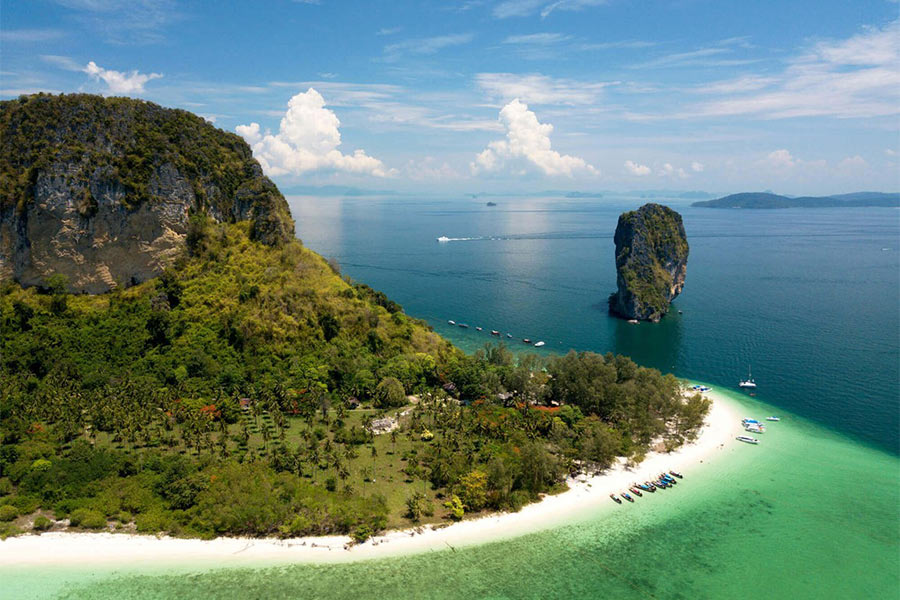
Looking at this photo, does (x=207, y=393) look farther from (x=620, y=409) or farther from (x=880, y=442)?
(x=880, y=442)

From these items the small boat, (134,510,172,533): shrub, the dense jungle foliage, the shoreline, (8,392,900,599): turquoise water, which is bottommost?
(8,392,900,599): turquoise water

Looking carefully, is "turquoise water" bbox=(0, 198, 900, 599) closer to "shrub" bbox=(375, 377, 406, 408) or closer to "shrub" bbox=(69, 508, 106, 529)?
"shrub" bbox=(69, 508, 106, 529)

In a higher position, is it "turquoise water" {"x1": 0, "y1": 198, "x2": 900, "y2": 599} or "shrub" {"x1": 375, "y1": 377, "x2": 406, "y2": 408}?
"shrub" {"x1": 375, "y1": 377, "x2": 406, "y2": 408}

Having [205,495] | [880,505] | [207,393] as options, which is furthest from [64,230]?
[880,505]

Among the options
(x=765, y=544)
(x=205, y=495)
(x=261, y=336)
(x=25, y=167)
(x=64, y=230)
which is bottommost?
(x=765, y=544)

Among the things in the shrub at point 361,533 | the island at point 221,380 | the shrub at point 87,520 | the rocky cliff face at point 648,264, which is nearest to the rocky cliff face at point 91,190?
the island at point 221,380

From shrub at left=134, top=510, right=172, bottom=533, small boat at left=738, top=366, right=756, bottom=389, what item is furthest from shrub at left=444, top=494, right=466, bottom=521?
small boat at left=738, top=366, right=756, bottom=389

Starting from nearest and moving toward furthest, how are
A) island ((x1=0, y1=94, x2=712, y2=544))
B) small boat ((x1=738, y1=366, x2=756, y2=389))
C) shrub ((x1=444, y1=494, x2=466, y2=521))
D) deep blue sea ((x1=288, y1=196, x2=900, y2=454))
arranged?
island ((x1=0, y1=94, x2=712, y2=544)) → shrub ((x1=444, y1=494, x2=466, y2=521)) → deep blue sea ((x1=288, y1=196, x2=900, y2=454)) → small boat ((x1=738, y1=366, x2=756, y2=389))
